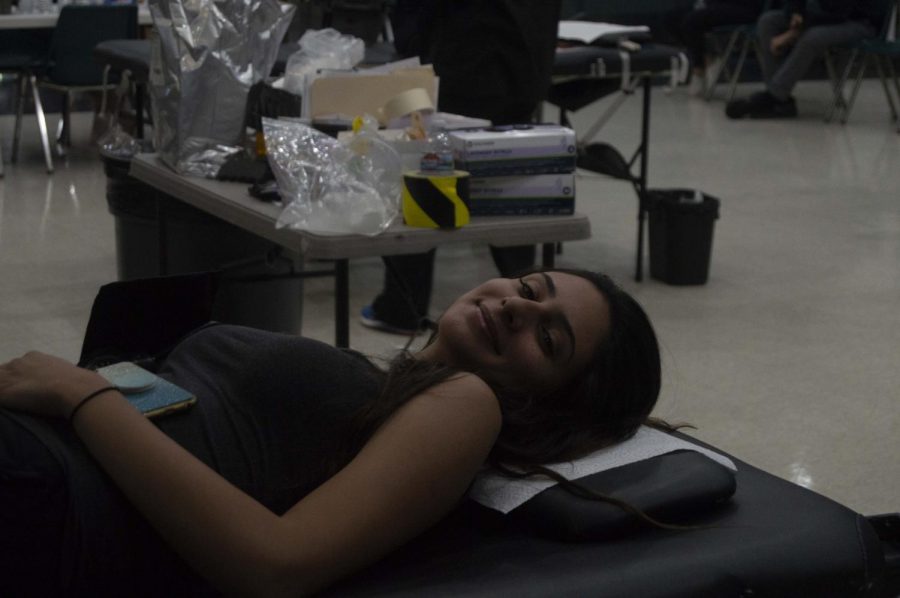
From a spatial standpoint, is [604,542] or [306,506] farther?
[604,542]

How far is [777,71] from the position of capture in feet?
27.5

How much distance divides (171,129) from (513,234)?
0.96m

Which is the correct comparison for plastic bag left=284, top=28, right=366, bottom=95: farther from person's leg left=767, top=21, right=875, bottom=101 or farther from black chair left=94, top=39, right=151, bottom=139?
person's leg left=767, top=21, right=875, bottom=101

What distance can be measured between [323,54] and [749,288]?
1727 mm

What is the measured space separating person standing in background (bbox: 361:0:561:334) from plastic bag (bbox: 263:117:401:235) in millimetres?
938

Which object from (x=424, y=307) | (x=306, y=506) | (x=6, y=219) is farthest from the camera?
(x=6, y=219)

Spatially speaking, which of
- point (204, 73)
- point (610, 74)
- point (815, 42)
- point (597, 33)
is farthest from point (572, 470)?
point (815, 42)

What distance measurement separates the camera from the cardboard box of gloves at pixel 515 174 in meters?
2.62

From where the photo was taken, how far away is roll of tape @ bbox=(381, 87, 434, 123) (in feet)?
9.37

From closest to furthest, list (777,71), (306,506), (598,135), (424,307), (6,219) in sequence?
(306,506), (424,307), (6,219), (598,135), (777,71)

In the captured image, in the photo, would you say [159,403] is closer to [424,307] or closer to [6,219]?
[424,307]

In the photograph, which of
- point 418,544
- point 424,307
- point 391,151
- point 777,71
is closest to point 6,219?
point 424,307

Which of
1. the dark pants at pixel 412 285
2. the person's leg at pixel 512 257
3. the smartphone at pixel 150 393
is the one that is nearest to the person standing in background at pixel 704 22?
the person's leg at pixel 512 257

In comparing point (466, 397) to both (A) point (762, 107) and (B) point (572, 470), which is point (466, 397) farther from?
(A) point (762, 107)
